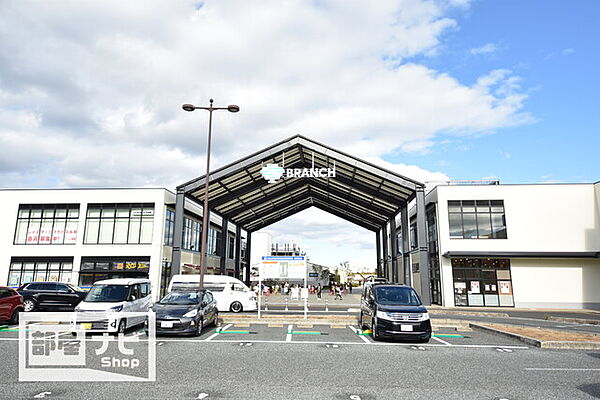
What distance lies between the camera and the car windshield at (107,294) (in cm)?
1303

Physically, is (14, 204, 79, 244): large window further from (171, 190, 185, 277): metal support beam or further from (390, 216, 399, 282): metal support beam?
(390, 216, 399, 282): metal support beam

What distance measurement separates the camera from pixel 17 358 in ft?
28.0

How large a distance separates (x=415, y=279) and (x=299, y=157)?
13539mm

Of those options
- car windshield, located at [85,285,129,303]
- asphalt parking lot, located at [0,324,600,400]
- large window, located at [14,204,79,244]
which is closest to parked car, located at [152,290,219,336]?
asphalt parking lot, located at [0,324,600,400]

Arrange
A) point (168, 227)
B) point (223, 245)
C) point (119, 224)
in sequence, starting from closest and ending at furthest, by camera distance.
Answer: point (119, 224), point (168, 227), point (223, 245)

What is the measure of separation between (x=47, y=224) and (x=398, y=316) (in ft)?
92.8

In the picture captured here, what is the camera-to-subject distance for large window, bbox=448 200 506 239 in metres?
26.0

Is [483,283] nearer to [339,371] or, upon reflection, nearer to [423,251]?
[423,251]

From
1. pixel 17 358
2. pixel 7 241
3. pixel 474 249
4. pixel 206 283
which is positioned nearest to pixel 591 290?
pixel 474 249

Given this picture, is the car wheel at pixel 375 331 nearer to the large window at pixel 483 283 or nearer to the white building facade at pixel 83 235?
the large window at pixel 483 283

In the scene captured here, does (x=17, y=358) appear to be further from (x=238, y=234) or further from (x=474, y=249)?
(x=238, y=234)

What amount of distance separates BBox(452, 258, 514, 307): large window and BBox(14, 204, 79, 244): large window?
92.1 feet

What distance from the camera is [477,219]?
1032 inches

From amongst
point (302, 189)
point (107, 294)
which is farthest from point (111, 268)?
point (302, 189)
